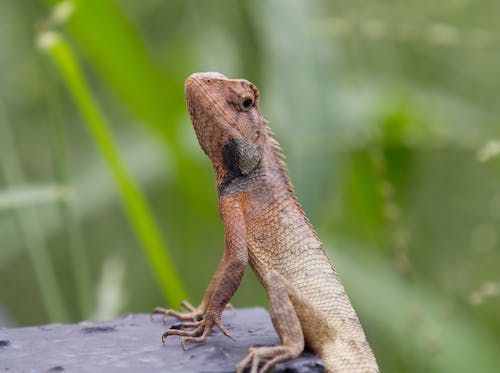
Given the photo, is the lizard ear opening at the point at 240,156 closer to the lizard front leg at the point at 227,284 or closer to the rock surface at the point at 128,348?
the lizard front leg at the point at 227,284

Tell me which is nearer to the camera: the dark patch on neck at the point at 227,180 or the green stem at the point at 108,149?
the dark patch on neck at the point at 227,180

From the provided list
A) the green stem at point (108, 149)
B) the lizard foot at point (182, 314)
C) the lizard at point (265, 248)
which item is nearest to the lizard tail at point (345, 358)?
the lizard at point (265, 248)

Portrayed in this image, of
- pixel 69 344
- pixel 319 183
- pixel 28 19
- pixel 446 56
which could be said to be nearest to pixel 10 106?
pixel 28 19

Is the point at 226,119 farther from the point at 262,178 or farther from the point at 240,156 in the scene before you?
the point at 262,178

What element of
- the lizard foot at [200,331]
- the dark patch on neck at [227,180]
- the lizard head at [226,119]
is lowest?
the lizard foot at [200,331]

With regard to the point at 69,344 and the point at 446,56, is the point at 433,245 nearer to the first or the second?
the point at 446,56

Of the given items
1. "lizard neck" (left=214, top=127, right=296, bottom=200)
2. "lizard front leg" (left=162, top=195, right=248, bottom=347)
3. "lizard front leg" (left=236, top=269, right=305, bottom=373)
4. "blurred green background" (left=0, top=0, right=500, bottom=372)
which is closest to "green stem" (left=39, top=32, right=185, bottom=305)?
"blurred green background" (left=0, top=0, right=500, bottom=372)

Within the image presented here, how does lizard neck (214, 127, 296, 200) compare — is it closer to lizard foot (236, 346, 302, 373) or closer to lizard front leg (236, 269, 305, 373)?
lizard front leg (236, 269, 305, 373)

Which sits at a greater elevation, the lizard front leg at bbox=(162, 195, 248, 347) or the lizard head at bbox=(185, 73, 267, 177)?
the lizard head at bbox=(185, 73, 267, 177)
